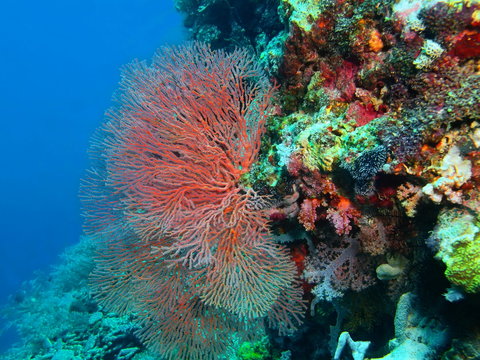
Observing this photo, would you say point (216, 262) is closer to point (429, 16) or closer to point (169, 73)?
point (169, 73)

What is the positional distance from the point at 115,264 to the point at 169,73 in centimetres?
308

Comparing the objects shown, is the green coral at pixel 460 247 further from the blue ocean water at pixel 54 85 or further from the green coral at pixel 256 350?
the blue ocean water at pixel 54 85

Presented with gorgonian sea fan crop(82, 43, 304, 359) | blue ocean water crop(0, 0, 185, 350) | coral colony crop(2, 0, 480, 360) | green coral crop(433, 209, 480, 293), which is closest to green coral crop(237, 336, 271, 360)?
coral colony crop(2, 0, 480, 360)

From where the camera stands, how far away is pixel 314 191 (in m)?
2.94

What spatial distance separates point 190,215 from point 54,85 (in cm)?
11009

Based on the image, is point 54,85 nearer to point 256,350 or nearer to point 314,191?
point 256,350

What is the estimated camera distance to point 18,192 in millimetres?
73250

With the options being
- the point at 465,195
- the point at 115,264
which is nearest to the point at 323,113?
the point at 465,195

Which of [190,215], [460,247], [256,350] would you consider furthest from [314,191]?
[256,350]

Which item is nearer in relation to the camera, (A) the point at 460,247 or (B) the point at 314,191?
(A) the point at 460,247

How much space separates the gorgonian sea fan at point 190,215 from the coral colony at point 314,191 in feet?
0.08

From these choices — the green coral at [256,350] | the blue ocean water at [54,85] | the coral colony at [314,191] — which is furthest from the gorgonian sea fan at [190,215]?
the blue ocean water at [54,85]

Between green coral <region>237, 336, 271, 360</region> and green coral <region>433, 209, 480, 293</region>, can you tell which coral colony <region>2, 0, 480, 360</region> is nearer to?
green coral <region>433, 209, 480, 293</region>

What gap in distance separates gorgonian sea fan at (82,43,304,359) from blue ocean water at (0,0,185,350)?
71.4 m
